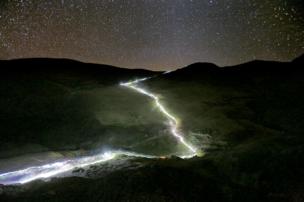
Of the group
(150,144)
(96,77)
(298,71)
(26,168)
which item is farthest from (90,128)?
(298,71)

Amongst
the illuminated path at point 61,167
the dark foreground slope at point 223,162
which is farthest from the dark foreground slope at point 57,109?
the dark foreground slope at point 223,162

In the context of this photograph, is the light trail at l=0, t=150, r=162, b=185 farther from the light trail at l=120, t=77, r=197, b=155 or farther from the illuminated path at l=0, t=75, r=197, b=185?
the light trail at l=120, t=77, r=197, b=155

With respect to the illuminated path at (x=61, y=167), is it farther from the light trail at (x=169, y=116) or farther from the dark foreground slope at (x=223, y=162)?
the dark foreground slope at (x=223, y=162)

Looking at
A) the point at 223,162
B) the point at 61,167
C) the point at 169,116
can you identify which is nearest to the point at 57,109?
the point at 169,116

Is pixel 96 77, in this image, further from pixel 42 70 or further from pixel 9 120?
pixel 9 120

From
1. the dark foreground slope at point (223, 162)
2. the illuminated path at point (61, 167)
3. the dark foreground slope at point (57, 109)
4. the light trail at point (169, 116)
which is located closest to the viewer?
the dark foreground slope at point (223, 162)

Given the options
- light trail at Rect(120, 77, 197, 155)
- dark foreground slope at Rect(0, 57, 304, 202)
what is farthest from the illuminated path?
dark foreground slope at Rect(0, 57, 304, 202)
